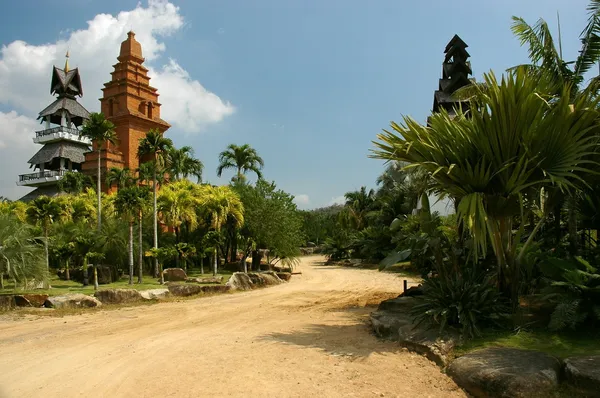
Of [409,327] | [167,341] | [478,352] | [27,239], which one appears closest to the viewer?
[478,352]

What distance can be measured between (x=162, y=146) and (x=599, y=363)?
61.3 feet

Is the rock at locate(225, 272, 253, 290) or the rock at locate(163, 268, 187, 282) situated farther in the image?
the rock at locate(163, 268, 187, 282)

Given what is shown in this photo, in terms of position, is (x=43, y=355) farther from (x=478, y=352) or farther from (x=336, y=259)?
(x=336, y=259)

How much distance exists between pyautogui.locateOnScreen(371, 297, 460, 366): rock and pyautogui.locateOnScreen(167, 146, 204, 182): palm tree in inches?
779

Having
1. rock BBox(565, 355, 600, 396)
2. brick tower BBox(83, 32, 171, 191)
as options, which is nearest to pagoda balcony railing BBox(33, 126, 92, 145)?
brick tower BBox(83, 32, 171, 191)

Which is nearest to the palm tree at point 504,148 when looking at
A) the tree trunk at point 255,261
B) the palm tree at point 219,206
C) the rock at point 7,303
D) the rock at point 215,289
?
the rock at point 215,289

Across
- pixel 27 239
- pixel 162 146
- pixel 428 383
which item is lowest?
pixel 428 383

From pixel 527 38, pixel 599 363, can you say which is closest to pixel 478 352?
pixel 599 363

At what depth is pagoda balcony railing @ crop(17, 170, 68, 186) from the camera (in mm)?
40509

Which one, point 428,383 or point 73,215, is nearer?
point 428,383

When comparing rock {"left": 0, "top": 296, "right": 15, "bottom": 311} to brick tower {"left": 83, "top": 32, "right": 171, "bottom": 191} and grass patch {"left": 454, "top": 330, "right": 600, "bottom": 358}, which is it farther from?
brick tower {"left": 83, "top": 32, "right": 171, "bottom": 191}

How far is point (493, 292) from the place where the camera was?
768 centimetres

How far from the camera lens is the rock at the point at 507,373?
16.7 ft

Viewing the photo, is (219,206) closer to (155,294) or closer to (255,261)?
(255,261)
